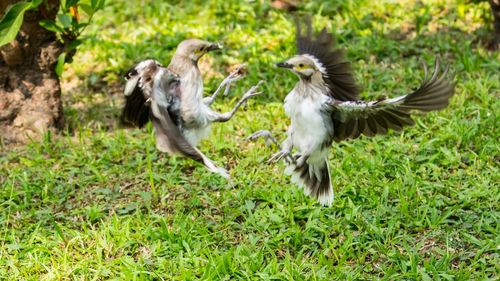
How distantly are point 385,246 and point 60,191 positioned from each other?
8.16 feet

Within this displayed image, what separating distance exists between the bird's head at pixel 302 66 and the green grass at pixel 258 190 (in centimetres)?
129

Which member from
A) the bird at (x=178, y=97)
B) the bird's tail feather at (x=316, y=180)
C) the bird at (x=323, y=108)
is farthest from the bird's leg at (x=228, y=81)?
the bird's tail feather at (x=316, y=180)

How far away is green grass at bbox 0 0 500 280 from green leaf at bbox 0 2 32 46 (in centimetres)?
114

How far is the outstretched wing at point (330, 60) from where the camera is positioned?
4434mm

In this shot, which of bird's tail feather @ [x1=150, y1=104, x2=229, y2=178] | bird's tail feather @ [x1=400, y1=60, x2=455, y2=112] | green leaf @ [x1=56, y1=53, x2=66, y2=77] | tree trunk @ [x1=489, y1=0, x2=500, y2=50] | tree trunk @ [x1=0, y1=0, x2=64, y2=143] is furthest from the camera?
tree trunk @ [x1=489, y1=0, x2=500, y2=50]

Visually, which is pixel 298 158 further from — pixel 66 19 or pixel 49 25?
pixel 49 25

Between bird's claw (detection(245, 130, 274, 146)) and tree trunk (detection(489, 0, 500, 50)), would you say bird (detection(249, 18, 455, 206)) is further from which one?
tree trunk (detection(489, 0, 500, 50))

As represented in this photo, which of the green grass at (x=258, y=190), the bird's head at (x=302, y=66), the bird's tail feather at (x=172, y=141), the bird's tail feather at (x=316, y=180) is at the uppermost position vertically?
the bird's head at (x=302, y=66)

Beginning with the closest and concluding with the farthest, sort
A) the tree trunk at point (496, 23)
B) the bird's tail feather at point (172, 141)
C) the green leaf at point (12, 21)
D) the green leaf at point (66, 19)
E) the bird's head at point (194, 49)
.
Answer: the bird's tail feather at point (172, 141) < the bird's head at point (194, 49) < the green leaf at point (12, 21) < the green leaf at point (66, 19) < the tree trunk at point (496, 23)

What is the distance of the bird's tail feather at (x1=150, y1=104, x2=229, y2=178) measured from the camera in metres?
4.09

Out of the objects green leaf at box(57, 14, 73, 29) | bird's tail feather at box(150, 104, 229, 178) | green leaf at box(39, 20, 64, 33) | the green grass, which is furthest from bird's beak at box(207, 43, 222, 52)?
green leaf at box(39, 20, 64, 33)

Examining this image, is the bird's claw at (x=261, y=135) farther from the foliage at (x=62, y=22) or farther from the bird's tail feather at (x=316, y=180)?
the foliage at (x=62, y=22)

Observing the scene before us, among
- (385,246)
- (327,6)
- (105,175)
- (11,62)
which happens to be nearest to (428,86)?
(385,246)

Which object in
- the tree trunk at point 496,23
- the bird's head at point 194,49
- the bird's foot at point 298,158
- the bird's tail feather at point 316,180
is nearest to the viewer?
the bird's head at point 194,49
